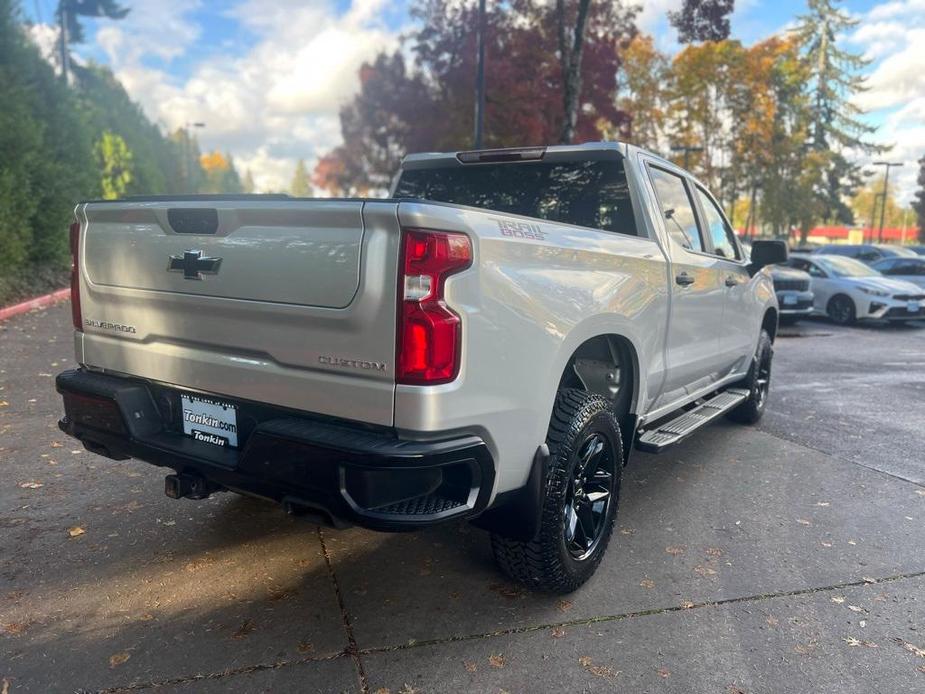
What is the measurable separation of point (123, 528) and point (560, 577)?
2338mm

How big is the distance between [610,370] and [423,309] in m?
1.84

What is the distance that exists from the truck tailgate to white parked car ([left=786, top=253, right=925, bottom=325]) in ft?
46.6

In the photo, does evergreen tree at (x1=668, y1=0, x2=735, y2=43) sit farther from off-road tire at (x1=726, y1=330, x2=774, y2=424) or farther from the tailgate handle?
the tailgate handle

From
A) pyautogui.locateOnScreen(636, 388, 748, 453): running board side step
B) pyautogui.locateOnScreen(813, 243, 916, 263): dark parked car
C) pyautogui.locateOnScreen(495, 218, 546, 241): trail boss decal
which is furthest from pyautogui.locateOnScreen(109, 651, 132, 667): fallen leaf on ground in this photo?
pyautogui.locateOnScreen(813, 243, 916, 263): dark parked car

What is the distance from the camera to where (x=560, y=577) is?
121 inches

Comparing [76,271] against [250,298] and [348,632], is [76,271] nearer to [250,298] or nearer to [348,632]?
[250,298]

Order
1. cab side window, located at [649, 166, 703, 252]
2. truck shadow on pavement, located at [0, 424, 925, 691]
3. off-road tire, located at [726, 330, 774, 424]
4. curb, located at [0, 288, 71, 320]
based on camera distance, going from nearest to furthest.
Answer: truck shadow on pavement, located at [0, 424, 925, 691]
cab side window, located at [649, 166, 703, 252]
off-road tire, located at [726, 330, 774, 424]
curb, located at [0, 288, 71, 320]

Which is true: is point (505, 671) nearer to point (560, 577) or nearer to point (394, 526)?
point (560, 577)

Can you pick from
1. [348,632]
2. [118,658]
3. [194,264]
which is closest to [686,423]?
[348,632]

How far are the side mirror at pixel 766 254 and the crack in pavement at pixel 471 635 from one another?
2.70 metres

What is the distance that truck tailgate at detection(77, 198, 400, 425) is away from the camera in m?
2.40

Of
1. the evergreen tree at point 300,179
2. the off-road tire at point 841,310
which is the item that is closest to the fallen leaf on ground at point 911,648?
the off-road tire at point 841,310

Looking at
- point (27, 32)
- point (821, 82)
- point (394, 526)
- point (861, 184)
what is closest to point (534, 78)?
point (27, 32)

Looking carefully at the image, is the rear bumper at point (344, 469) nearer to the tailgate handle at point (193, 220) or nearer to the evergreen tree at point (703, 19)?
the tailgate handle at point (193, 220)
